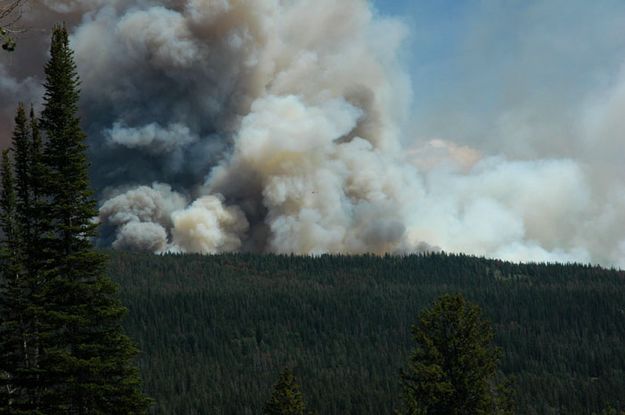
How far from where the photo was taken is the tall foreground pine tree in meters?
31.4

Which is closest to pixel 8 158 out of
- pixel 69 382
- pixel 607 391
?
pixel 69 382

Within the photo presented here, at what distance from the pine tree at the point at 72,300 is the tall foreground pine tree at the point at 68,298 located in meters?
0.04

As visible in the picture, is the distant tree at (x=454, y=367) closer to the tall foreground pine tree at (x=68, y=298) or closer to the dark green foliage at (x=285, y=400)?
the tall foreground pine tree at (x=68, y=298)

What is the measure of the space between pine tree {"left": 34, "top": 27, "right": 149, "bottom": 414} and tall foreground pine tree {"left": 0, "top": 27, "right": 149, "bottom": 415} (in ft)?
0.14

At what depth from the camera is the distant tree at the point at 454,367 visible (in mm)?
37656

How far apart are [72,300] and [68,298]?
0.19 m

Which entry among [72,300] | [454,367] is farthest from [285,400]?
[72,300]

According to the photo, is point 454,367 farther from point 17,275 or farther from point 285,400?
point 17,275

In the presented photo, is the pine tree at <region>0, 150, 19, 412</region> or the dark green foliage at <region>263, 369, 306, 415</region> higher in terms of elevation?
the pine tree at <region>0, 150, 19, 412</region>

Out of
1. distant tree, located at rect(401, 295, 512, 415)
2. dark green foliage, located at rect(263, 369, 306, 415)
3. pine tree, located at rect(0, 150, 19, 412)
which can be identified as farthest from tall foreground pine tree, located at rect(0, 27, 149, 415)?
dark green foliage, located at rect(263, 369, 306, 415)

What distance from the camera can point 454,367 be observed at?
38.4 metres

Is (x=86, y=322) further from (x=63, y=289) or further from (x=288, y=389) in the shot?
(x=288, y=389)

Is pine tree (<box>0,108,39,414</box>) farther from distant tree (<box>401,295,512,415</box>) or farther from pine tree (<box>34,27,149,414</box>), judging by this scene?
→ distant tree (<box>401,295,512,415</box>)

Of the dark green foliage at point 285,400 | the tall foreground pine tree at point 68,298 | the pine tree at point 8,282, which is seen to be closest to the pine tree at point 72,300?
the tall foreground pine tree at point 68,298
